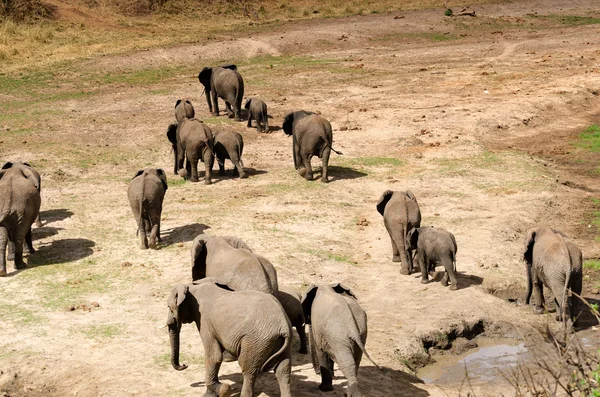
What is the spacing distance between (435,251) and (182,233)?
5.30m

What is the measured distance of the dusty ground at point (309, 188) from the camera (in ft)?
44.9

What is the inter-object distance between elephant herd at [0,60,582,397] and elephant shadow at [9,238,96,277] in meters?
0.28

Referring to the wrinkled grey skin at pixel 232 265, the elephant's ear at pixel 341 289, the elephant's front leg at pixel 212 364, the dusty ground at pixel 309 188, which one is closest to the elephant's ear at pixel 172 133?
the dusty ground at pixel 309 188

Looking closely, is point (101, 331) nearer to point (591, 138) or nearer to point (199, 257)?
point (199, 257)

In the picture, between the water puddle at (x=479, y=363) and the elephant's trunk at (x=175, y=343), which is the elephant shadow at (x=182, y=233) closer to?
the elephant's trunk at (x=175, y=343)

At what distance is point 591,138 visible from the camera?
2800 cm

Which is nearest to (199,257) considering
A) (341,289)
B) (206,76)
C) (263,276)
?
(263,276)

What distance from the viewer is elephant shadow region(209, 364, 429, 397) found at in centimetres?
1184

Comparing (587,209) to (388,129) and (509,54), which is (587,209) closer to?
(388,129)

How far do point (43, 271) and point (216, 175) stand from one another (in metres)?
7.53

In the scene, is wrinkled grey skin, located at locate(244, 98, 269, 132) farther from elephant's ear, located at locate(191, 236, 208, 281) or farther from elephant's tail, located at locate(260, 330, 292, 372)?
elephant's tail, located at locate(260, 330, 292, 372)

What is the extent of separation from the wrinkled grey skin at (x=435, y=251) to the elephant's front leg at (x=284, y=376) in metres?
5.47

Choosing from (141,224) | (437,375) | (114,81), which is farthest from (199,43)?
(437,375)

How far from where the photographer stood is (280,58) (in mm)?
39844
